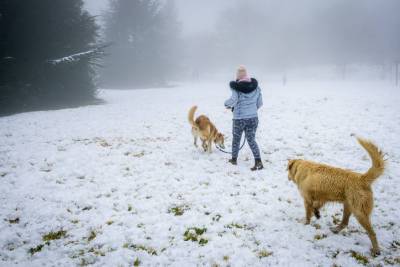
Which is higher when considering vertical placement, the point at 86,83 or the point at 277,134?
the point at 86,83

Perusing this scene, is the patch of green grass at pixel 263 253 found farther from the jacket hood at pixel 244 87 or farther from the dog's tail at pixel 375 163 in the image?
the jacket hood at pixel 244 87

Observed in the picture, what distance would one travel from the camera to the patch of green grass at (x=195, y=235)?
14.3 ft

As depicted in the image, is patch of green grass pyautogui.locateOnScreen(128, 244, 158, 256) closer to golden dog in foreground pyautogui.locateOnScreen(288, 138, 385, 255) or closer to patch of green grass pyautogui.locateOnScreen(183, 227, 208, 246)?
patch of green grass pyautogui.locateOnScreen(183, 227, 208, 246)

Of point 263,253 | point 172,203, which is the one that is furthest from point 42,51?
point 263,253

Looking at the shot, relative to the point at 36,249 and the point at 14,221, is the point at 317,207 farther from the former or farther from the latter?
the point at 14,221

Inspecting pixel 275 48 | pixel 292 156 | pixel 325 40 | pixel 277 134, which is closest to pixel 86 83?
pixel 277 134

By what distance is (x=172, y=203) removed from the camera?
18.5 ft

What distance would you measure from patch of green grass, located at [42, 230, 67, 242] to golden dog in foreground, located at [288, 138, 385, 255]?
4.58 m

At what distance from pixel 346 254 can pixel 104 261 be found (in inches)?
153

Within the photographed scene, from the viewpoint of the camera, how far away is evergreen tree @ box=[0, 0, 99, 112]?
1548 centimetres

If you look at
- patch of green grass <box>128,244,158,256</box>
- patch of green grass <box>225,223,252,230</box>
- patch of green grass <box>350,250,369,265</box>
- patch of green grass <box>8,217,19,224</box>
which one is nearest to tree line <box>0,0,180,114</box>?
patch of green grass <box>8,217,19,224</box>

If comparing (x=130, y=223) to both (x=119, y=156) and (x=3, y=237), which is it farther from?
(x=119, y=156)

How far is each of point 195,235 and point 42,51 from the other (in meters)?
18.1

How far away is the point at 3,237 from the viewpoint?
4383 millimetres
